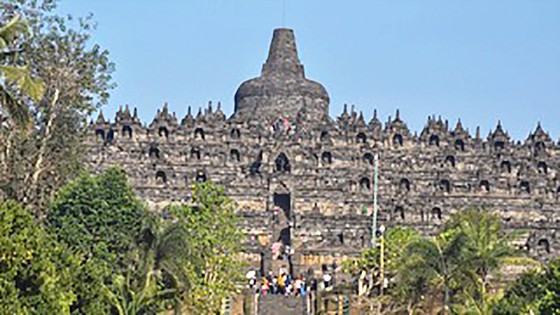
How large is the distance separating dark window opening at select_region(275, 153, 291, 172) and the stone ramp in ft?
82.0

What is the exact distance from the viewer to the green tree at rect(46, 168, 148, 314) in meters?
45.7

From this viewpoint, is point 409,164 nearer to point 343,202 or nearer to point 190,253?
point 343,202

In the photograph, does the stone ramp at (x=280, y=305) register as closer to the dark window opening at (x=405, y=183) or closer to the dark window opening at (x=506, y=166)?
the dark window opening at (x=405, y=183)

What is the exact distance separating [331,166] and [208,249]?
2859 cm

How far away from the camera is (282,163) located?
74.8m

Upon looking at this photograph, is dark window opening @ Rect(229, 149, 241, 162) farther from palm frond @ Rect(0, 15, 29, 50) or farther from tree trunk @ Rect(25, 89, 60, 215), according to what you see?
palm frond @ Rect(0, 15, 29, 50)

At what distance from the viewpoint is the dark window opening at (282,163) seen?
245ft

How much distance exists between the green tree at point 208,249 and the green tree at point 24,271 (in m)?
14.4

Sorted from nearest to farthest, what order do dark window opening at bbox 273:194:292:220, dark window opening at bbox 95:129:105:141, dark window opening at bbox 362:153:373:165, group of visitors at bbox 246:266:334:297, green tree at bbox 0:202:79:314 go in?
green tree at bbox 0:202:79:314 < group of visitors at bbox 246:266:334:297 < dark window opening at bbox 273:194:292:220 < dark window opening at bbox 362:153:373:165 < dark window opening at bbox 95:129:105:141

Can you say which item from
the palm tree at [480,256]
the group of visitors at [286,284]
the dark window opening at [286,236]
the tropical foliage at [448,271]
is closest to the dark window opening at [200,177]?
the dark window opening at [286,236]

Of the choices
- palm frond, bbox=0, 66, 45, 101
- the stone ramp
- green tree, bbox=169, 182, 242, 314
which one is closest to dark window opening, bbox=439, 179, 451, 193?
green tree, bbox=169, 182, 242, 314

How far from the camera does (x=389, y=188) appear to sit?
246ft

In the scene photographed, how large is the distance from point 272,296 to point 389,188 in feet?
86.9

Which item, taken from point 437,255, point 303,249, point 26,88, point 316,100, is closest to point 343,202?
point 303,249
